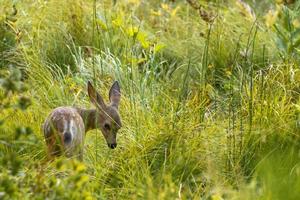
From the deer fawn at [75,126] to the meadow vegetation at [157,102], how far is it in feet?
0.35

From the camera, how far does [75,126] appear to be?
508 cm

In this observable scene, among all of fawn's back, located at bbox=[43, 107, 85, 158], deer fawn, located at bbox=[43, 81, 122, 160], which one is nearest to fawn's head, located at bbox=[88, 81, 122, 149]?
deer fawn, located at bbox=[43, 81, 122, 160]

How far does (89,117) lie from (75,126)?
446mm

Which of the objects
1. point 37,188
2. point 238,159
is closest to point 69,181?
point 37,188

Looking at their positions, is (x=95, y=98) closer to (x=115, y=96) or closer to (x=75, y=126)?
(x=115, y=96)

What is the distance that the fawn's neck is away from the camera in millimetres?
5488

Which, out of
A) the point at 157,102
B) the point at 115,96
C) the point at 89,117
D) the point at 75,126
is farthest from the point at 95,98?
the point at 157,102

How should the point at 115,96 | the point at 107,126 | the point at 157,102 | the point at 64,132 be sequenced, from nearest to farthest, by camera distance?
the point at 64,132
the point at 107,126
the point at 115,96
the point at 157,102

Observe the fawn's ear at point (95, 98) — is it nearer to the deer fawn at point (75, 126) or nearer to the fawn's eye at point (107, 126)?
the deer fawn at point (75, 126)

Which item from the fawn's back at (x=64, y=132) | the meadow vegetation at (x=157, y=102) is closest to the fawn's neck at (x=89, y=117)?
the meadow vegetation at (x=157, y=102)

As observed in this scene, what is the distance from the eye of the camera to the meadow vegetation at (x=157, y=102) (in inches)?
175

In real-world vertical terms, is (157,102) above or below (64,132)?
below

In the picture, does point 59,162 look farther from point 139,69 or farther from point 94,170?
point 139,69

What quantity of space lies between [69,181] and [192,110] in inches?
93.2
